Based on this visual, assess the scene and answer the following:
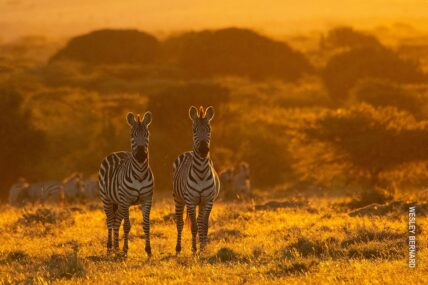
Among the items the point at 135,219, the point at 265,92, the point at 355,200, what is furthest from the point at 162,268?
the point at 265,92

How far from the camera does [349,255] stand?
44.1 feet

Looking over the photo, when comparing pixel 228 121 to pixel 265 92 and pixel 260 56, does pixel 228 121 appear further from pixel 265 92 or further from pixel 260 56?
pixel 260 56

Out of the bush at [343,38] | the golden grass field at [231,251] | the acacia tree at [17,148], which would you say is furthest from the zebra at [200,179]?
the bush at [343,38]

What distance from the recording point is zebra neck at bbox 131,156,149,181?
48.0ft

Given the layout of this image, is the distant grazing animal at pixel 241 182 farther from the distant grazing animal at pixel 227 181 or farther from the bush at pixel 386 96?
the bush at pixel 386 96

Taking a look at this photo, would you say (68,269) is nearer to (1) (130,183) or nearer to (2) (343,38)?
(1) (130,183)

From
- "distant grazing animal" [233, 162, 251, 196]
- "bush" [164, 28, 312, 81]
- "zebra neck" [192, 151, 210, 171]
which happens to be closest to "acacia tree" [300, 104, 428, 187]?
"distant grazing animal" [233, 162, 251, 196]

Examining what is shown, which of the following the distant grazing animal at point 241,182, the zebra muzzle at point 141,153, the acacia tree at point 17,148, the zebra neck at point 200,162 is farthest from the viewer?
the acacia tree at point 17,148

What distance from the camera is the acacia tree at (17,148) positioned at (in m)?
43.1

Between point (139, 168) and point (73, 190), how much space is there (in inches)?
749

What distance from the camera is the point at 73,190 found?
33219 mm

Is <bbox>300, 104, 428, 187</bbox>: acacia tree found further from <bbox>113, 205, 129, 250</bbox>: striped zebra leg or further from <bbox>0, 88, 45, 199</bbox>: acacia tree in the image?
<bbox>113, 205, 129, 250</bbox>: striped zebra leg

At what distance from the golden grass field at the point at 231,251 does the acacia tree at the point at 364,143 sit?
16.4m

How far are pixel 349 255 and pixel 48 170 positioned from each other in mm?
34571
